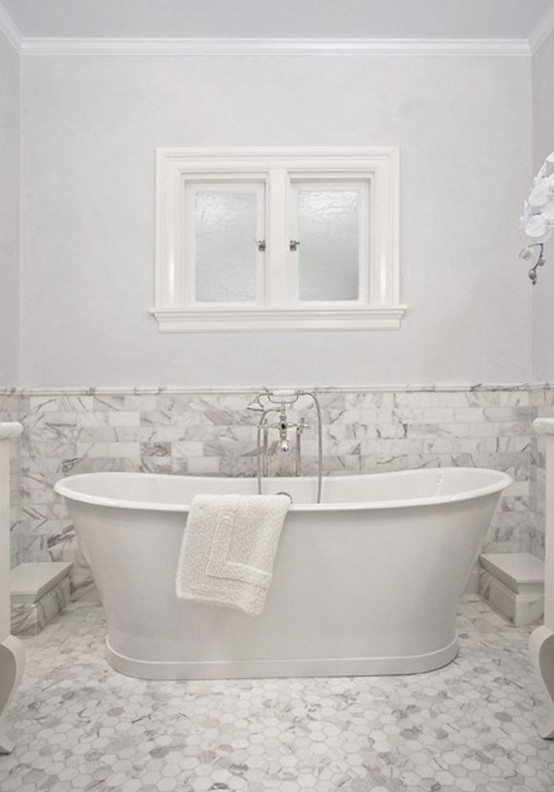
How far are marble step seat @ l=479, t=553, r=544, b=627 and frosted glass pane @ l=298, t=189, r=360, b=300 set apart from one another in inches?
57.4

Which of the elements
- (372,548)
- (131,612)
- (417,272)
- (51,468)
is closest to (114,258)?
(51,468)

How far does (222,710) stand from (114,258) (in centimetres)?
203

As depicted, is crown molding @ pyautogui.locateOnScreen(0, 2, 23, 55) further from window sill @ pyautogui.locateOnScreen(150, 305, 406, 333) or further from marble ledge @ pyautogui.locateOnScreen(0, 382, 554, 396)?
marble ledge @ pyautogui.locateOnScreen(0, 382, 554, 396)

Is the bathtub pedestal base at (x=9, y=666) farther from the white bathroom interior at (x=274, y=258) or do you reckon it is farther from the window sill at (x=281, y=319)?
the window sill at (x=281, y=319)

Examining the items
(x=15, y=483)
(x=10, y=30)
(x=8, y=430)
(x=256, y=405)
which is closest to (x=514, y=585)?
(x=256, y=405)

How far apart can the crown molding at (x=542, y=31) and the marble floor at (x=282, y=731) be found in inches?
108

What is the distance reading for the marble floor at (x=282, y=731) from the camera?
1.43 meters

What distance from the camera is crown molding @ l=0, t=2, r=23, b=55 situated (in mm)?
2535

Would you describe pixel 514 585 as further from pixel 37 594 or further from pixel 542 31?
pixel 542 31

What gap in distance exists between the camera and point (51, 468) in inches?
107

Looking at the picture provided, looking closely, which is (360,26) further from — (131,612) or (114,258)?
(131,612)

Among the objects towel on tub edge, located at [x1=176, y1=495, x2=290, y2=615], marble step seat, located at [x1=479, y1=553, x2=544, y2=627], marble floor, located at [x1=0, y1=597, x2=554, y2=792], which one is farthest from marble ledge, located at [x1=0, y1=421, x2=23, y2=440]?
marble step seat, located at [x1=479, y1=553, x2=544, y2=627]

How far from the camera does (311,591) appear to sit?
188cm

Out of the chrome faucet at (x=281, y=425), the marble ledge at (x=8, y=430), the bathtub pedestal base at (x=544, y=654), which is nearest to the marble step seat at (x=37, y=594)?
the chrome faucet at (x=281, y=425)
